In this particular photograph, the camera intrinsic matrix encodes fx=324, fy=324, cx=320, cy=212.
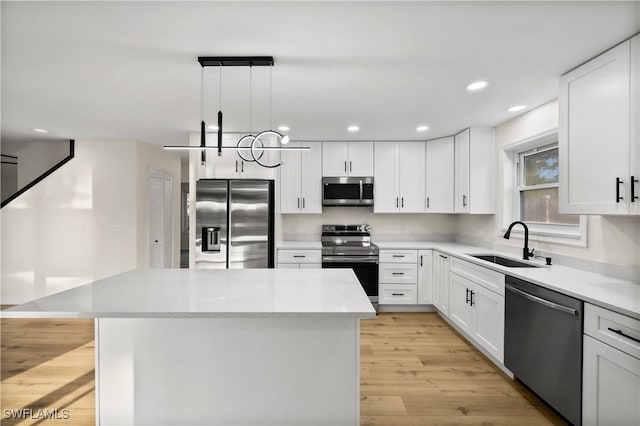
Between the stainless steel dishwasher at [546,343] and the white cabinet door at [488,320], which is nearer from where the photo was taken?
the stainless steel dishwasher at [546,343]

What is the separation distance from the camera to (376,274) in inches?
162

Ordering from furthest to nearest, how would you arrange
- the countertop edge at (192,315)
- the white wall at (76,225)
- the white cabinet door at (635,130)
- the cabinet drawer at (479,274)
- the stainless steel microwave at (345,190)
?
the white wall at (76,225) → the stainless steel microwave at (345,190) → the cabinet drawer at (479,274) → the white cabinet door at (635,130) → the countertop edge at (192,315)

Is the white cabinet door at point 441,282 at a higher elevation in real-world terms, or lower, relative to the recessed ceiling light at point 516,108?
lower

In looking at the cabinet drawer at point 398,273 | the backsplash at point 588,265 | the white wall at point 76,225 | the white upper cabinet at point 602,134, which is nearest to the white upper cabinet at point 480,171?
the backsplash at point 588,265

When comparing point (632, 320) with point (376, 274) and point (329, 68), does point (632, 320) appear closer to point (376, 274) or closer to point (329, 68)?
point (329, 68)

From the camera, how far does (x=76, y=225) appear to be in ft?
15.3

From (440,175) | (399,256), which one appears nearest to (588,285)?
(399,256)

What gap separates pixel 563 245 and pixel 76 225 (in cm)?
588

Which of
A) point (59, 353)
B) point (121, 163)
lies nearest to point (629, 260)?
A: point (59, 353)

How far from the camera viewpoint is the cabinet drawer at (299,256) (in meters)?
4.09

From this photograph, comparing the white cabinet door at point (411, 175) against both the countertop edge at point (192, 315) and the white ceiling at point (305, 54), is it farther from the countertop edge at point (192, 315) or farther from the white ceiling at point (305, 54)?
the countertop edge at point (192, 315)

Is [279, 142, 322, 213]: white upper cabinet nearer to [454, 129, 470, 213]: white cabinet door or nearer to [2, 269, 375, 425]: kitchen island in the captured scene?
[454, 129, 470, 213]: white cabinet door

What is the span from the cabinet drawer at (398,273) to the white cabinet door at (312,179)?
3.82 feet

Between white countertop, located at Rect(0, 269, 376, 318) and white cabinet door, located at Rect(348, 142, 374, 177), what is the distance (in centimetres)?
246
